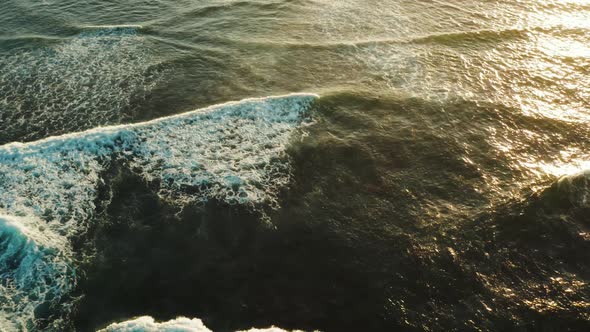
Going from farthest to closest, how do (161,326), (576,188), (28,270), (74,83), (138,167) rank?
(74,83), (138,167), (576,188), (28,270), (161,326)

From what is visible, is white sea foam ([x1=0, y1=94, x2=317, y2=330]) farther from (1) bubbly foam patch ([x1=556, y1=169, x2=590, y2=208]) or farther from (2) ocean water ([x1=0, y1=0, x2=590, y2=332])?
(1) bubbly foam patch ([x1=556, y1=169, x2=590, y2=208])

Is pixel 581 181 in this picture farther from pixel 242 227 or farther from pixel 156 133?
pixel 156 133

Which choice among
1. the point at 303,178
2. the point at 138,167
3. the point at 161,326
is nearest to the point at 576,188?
the point at 303,178

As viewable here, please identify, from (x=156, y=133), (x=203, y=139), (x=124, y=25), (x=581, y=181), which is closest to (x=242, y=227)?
(x=203, y=139)

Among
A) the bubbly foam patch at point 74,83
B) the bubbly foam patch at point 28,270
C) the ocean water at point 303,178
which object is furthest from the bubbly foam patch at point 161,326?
the bubbly foam patch at point 74,83

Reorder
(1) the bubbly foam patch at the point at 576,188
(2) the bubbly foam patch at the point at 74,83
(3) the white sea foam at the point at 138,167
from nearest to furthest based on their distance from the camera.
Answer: (3) the white sea foam at the point at 138,167
(1) the bubbly foam patch at the point at 576,188
(2) the bubbly foam patch at the point at 74,83

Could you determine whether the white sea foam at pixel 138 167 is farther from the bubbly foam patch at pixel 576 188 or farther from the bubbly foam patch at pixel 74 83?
the bubbly foam patch at pixel 576 188

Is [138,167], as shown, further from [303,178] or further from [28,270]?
[303,178]
